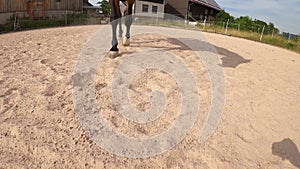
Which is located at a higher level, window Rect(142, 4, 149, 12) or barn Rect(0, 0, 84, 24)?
window Rect(142, 4, 149, 12)

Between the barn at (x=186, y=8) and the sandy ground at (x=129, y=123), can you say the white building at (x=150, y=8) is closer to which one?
the barn at (x=186, y=8)

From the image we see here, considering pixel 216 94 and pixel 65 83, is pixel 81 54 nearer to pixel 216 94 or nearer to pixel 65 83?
pixel 65 83

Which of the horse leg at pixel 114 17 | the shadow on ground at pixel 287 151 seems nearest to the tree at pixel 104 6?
the horse leg at pixel 114 17

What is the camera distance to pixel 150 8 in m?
21.7

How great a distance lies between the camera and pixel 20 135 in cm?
Answer: 211

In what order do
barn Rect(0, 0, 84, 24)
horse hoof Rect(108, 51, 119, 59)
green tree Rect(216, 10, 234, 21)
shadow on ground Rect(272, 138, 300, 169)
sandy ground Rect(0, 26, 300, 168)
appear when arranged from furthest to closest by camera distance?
green tree Rect(216, 10, 234, 21) → barn Rect(0, 0, 84, 24) → horse hoof Rect(108, 51, 119, 59) → shadow on ground Rect(272, 138, 300, 169) → sandy ground Rect(0, 26, 300, 168)

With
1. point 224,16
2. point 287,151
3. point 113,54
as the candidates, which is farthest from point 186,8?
point 287,151

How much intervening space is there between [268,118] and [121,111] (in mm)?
1931

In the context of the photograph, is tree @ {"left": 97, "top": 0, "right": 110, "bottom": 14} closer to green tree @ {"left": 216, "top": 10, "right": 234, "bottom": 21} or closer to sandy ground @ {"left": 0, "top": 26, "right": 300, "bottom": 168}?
green tree @ {"left": 216, "top": 10, "right": 234, "bottom": 21}

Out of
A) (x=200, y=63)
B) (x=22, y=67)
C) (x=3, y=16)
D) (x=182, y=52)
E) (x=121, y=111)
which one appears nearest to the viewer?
(x=121, y=111)

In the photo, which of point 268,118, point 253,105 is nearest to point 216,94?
point 253,105

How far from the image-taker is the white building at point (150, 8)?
2094cm

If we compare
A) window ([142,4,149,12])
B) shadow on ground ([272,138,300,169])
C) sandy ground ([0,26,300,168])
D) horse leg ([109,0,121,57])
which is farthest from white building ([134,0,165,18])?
shadow on ground ([272,138,300,169])

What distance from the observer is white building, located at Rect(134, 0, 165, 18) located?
824 inches
